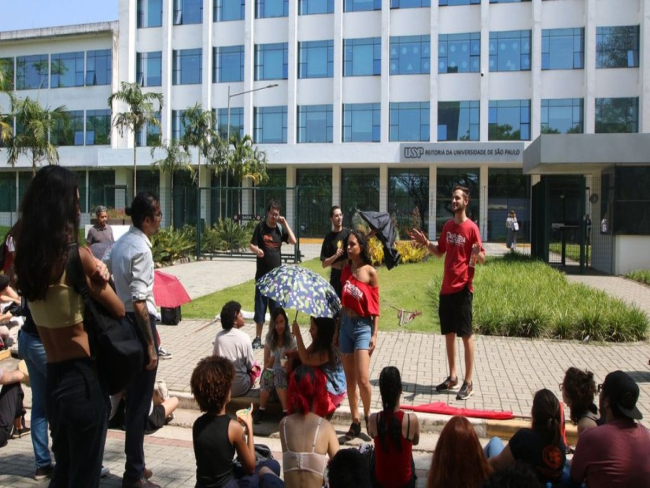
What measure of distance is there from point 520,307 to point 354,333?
6.10 m

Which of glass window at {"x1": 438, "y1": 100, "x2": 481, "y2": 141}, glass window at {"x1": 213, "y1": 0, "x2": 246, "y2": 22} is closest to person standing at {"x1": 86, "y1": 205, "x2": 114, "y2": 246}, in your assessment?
glass window at {"x1": 438, "y1": 100, "x2": 481, "y2": 141}

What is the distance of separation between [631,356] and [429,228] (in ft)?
98.0

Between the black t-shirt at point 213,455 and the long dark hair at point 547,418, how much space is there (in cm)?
192

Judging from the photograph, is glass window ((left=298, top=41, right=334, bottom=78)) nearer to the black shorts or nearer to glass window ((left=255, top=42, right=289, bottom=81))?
glass window ((left=255, top=42, right=289, bottom=81))

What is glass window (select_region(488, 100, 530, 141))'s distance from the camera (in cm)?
3775

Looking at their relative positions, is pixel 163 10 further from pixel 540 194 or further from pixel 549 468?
pixel 549 468

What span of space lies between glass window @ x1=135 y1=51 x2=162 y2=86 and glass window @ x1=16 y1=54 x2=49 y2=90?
7.39 meters

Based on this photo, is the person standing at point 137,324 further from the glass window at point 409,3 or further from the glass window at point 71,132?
the glass window at point 71,132

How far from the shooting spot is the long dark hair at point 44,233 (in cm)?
323

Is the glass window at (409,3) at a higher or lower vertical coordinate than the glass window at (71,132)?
higher

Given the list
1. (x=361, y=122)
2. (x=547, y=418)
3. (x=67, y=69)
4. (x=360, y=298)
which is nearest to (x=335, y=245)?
(x=360, y=298)

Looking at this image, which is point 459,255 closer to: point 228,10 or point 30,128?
point 30,128

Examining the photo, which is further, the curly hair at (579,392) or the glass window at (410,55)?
the glass window at (410,55)

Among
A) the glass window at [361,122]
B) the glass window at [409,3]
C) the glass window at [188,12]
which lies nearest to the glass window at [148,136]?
the glass window at [188,12]
